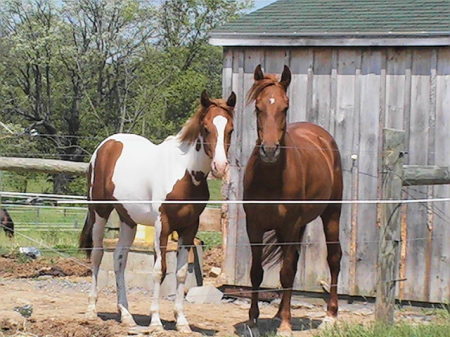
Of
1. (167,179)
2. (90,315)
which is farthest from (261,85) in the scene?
(90,315)

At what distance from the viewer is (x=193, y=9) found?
40.2 metres

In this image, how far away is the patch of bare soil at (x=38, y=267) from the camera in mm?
11344

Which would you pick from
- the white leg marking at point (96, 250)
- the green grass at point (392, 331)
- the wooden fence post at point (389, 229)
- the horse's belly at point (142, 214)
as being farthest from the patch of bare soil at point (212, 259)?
the green grass at point (392, 331)

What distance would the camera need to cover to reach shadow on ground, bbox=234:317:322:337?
26.3 feet

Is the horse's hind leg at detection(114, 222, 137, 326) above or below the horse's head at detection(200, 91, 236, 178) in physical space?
below

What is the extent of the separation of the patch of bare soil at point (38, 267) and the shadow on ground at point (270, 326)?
10.3 feet

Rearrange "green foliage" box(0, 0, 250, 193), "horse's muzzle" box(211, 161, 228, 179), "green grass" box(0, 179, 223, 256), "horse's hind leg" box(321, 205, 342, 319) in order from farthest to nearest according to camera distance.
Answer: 1. "green foliage" box(0, 0, 250, 193)
2. "green grass" box(0, 179, 223, 256)
3. "horse's hind leg" box(321, 205, 342, 319)
4. "horse's muzzle" box(211, 161, 228, 179)

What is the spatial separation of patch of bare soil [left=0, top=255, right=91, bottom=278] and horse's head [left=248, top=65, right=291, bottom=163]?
4319 millimetres

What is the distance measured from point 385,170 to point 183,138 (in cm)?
184

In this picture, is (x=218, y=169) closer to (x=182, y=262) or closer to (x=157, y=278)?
(x=182, y=262)

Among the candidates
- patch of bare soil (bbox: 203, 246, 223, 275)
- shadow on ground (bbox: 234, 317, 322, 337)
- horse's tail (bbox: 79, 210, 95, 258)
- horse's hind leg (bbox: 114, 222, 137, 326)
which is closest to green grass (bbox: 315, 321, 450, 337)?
shadow on ground (bbox: 234, 317, 322, 337)

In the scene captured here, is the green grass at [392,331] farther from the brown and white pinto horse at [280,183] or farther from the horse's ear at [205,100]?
the horse's ear at [205,100]

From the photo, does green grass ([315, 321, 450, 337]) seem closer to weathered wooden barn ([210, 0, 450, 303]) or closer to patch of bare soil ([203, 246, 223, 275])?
weathered wooden barn ([210, 0, 450, 303])

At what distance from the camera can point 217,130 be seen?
24.8ft
